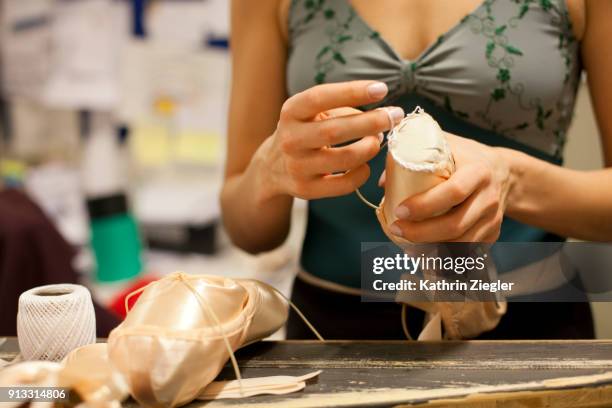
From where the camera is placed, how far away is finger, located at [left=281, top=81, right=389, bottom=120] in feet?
1.57

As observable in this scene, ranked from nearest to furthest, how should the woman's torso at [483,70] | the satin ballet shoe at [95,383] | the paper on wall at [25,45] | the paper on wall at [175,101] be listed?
the satin ballet shoe at [95,383]
the woman's torso at [483,70]
the paper on wall at [175,101]
the paper on wall at [25,45]

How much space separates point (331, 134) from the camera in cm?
49

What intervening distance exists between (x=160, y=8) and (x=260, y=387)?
1360 mm

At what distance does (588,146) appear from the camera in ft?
2.75

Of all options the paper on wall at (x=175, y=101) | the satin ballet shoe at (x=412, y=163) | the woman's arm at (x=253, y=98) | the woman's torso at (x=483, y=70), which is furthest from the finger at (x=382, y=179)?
the paper on wall at (x=175, y=101)

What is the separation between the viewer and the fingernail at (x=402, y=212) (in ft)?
1.56

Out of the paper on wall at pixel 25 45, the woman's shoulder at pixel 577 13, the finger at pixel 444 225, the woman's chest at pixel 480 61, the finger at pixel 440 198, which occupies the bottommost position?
the finger at pixel 444 225

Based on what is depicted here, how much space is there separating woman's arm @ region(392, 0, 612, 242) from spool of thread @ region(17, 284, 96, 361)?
280 mm

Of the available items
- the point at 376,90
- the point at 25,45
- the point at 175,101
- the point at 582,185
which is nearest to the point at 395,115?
the point at 376,90

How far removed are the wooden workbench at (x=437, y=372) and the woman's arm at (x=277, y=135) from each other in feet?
0.46

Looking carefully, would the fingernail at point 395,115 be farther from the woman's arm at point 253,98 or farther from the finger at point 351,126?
the woman's arm at point 253,98

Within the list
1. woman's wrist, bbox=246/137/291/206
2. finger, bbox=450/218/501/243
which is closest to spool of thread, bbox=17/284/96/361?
woman's wrist, bbox=246/137/291/206

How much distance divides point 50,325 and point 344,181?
A: 0.27 m

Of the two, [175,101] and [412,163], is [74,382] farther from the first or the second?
[175,101]
